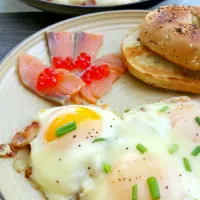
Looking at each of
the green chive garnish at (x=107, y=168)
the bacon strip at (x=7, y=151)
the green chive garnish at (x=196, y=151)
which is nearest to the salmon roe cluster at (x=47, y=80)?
the bacon strip at (x=7, y=151)

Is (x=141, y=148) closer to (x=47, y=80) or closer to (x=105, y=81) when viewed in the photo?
(x=105, y=81)

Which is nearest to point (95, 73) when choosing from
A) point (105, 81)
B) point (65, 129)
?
point (105, 81)

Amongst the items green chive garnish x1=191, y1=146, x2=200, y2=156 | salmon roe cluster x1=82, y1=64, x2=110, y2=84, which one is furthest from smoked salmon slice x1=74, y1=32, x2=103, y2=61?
green chive garnish x1=191, y1=146, x2=200, y2=156

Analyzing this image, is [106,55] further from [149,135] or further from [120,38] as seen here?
[149,135]

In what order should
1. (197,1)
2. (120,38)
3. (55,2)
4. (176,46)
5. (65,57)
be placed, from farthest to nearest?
1. (197,1)
2. (55,2)
3. (120,38)
4. (65,57)
5. (176,46)

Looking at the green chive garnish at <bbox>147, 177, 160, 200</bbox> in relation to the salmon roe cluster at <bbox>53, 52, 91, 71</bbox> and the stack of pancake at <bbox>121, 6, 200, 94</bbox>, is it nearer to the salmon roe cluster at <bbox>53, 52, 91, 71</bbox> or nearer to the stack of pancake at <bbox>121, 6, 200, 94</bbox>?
the stack of pancake at <bbox>121, 6, 200, 94</bbox>

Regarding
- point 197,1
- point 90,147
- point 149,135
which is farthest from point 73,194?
point 197,1
